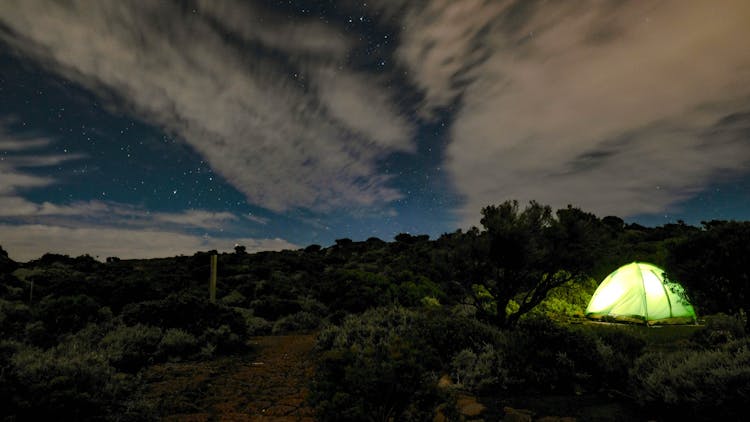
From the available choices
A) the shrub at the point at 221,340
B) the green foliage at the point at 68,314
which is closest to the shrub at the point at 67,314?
the green foliage at the point at 68,314

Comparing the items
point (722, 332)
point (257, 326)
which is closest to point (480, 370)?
point (722, 332)

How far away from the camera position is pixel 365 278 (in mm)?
18297

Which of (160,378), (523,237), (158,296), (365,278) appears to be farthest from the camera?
(365,278)

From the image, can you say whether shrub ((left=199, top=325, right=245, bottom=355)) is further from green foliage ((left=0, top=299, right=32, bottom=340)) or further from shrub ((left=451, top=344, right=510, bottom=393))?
shrub ((left=451, top=344, right=510, bottom=393))

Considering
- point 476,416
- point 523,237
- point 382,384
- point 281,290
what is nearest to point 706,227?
point 523,237

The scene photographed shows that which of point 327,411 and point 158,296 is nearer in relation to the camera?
point 327,411

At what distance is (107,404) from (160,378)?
7.99 feet

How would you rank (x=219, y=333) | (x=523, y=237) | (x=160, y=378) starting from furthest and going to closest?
(x=219, y=333), (x=523, y=237), (x=160, y=378)

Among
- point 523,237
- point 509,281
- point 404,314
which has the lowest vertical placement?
point 404,314

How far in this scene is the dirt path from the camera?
5.54 m

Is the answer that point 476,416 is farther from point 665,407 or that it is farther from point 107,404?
point 107,404

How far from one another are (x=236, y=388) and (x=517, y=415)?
4927 mm

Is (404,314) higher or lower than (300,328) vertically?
higher

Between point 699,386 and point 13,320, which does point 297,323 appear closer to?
point 13,320
